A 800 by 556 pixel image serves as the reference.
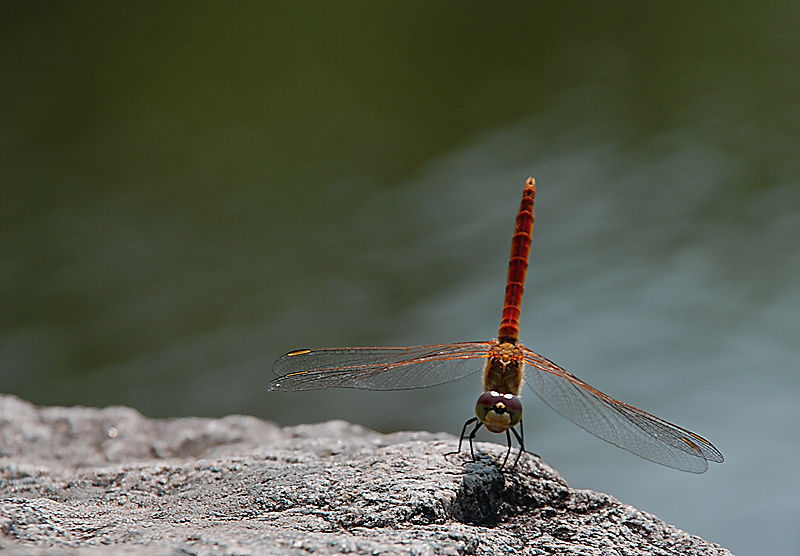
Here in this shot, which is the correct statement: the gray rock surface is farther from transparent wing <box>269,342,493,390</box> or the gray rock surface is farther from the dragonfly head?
transparent wing <box>269,342,493,390</box>

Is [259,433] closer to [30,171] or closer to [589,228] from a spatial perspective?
[589,228]

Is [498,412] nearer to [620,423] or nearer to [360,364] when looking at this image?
[620,423]

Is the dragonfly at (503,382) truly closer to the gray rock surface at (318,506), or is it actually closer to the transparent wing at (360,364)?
the transparent wing at (360,364)

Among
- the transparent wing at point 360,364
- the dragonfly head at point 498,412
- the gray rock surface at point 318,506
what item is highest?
the transparent wing at point 360,364

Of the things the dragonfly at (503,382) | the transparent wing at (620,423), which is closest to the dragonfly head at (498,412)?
the dragonfly at (503,382)

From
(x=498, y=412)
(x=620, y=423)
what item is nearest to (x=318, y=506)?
(x=498, y=412)

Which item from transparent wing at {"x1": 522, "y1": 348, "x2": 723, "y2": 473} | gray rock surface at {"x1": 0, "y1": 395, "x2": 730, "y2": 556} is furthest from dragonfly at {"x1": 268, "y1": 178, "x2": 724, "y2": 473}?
gray rock surface at {"x1": 0, "y1": 395, "x2": 730, "y2": 556}

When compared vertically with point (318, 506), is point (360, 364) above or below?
above

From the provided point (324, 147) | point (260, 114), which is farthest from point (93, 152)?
point (324, 147)
